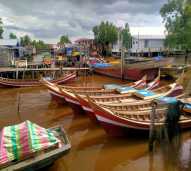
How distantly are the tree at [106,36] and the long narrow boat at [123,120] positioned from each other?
4713cm

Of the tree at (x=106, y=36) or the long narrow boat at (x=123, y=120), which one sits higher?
the tree at (x=106, y=36)

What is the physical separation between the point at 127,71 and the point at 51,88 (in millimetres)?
12782

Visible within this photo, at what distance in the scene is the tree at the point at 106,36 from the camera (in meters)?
56.1

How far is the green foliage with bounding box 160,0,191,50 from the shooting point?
109ft

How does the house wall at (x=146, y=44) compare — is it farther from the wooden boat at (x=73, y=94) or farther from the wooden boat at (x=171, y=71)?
the wooden boat at (x=73, y=94)

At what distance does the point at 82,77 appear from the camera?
30578mm

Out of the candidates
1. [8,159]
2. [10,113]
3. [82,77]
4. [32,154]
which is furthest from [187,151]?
[82,77]

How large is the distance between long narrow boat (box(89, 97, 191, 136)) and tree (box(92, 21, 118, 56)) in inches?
1856

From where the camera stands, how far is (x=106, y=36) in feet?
184

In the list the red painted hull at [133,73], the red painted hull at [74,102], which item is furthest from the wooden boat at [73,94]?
the red painted hull at [133,73]

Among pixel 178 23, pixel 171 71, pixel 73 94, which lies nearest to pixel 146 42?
pixel 178 23

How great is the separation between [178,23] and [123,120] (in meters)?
29.6

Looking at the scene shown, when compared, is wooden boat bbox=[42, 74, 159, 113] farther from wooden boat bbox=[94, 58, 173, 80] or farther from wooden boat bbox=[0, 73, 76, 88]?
wooden boat bbox=[0, 73, 76, 88]

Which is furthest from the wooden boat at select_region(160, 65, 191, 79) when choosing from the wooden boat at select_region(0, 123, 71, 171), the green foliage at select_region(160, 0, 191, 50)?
the wooden boat at select_region(0, 123, 71, 171)
